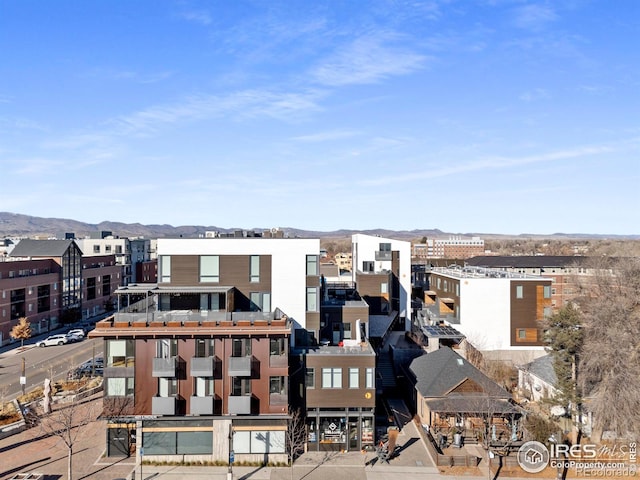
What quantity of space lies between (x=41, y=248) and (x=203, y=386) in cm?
5897

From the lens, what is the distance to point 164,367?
95.6ft

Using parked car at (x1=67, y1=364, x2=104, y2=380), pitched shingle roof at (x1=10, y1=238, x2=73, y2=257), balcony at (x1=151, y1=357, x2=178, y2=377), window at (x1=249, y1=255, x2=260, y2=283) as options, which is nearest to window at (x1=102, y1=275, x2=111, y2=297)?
pitched shingle roof at (x1=10, y1=238, x2=73, y2=257)

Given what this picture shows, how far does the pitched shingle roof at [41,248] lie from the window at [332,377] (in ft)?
193

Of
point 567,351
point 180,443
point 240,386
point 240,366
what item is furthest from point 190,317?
point 567,351

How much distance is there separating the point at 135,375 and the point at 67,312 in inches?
2006

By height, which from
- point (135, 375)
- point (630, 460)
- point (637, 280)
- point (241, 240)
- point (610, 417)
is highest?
point (241, 240)

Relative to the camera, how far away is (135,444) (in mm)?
30297

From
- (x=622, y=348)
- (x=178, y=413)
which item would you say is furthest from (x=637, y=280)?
(x=178, y=413)

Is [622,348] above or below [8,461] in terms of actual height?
above

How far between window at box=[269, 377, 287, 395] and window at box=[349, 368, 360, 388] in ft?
14.2

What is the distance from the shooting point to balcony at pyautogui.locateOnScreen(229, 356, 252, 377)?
2941 centimetres

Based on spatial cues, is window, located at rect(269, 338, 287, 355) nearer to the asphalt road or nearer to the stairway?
the stairway

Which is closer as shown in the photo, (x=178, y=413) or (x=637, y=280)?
(x=178, y=413)

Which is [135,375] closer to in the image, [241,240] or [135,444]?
[135,444]
